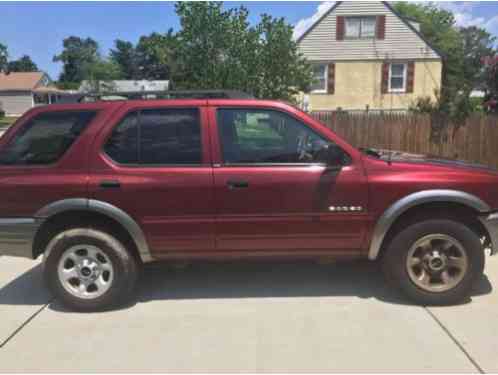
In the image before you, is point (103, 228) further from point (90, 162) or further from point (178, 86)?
point (178, 86)

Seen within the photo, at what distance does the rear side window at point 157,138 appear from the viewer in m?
3.62

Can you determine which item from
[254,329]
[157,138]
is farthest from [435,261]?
[157,138]

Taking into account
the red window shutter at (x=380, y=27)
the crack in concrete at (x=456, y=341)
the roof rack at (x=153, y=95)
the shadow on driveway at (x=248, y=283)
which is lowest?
the crack in concrete at (x=456, y=341)

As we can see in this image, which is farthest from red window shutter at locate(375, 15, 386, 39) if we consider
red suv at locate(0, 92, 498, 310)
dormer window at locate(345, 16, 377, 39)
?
red suv at locate(0, 92, 498, 310)

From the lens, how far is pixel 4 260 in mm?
5195

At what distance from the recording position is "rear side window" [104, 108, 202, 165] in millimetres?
3619

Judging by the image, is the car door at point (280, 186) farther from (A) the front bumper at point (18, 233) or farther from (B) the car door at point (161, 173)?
(A) the front bumper at point (18, 233)

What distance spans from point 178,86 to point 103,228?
6.80m

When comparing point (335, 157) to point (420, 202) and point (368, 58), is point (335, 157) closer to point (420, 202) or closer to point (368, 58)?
point (420, 202)

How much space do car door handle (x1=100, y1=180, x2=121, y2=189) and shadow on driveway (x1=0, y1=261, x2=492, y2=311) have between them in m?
1.13

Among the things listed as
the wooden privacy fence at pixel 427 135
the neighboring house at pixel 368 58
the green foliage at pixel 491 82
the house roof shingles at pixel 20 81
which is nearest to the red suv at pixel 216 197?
the wooden privacy fence at pixel 427 135

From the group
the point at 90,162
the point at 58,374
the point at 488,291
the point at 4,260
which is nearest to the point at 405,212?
the point at 488,291

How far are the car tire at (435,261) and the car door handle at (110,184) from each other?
2372 millimetres

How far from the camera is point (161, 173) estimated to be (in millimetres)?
3561
